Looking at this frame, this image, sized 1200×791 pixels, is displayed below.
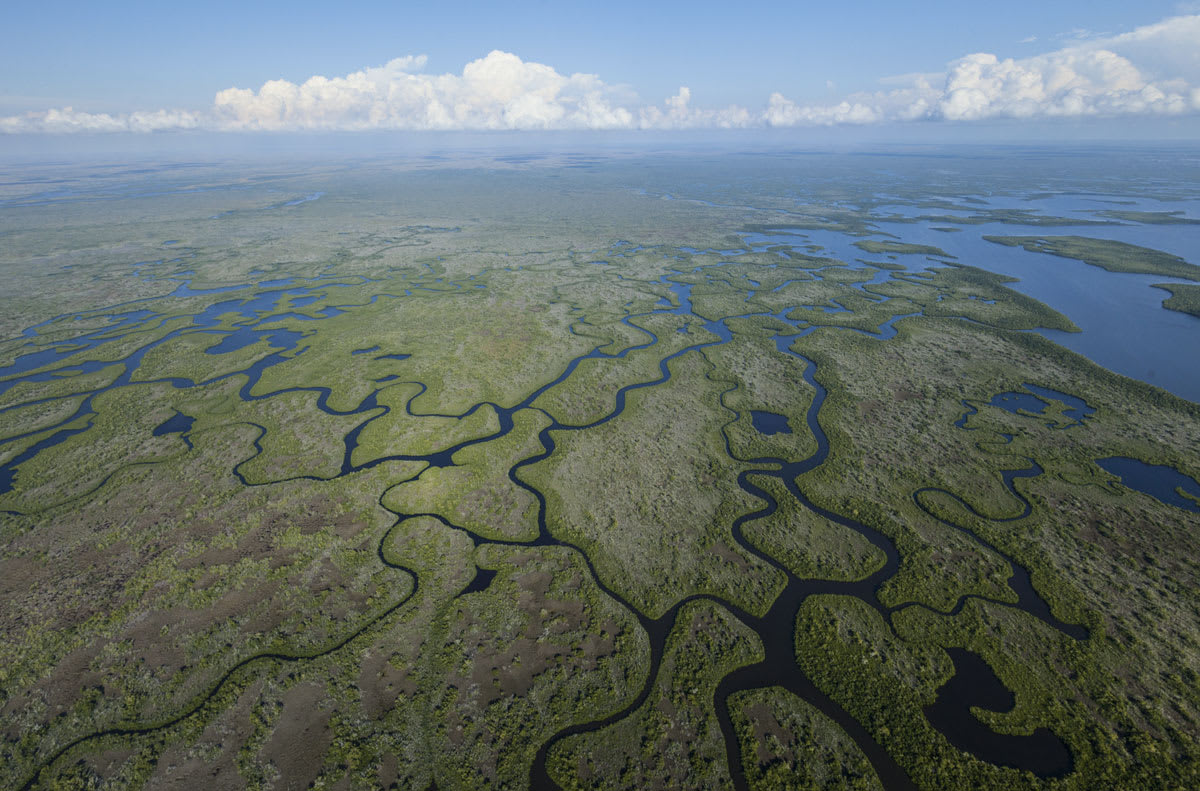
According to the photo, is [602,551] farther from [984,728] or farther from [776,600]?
[984,728]

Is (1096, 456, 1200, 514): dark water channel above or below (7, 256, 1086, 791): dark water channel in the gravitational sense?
above

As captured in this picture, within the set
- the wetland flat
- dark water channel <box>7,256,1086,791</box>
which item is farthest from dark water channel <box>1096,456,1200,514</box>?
dark water channel <box>7,256,1086,791</box>

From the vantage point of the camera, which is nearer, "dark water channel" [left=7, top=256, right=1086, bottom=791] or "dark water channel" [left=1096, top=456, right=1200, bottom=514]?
"dark water channel" [left=7, top=256, right=1086, bottom=791]

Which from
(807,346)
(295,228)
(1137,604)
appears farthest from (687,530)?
(295,228)

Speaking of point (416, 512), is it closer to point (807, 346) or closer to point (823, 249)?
point (807, 346)

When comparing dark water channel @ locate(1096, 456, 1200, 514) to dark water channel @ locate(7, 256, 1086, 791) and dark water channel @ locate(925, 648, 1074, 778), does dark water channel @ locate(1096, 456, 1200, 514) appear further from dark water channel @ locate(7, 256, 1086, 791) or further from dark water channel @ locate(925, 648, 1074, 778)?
dark water channel @ locate(925, 648, 1074, 778)

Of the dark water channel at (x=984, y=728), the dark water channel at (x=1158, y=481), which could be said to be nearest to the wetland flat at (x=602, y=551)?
the dark water channel at (x=984, y=728)

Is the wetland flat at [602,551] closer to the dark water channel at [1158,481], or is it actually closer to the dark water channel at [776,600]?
the dark water channel at [776,600]

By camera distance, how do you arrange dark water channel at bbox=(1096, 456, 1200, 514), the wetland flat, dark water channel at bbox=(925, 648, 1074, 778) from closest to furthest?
1. dark water channel at bbox=(925, 648, 1074, 778)
2. the wetland flat
3. dark water channel at bbox=(1096, 456, 1200, 514)

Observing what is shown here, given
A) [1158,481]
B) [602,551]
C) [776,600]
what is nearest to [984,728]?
[776,600]
